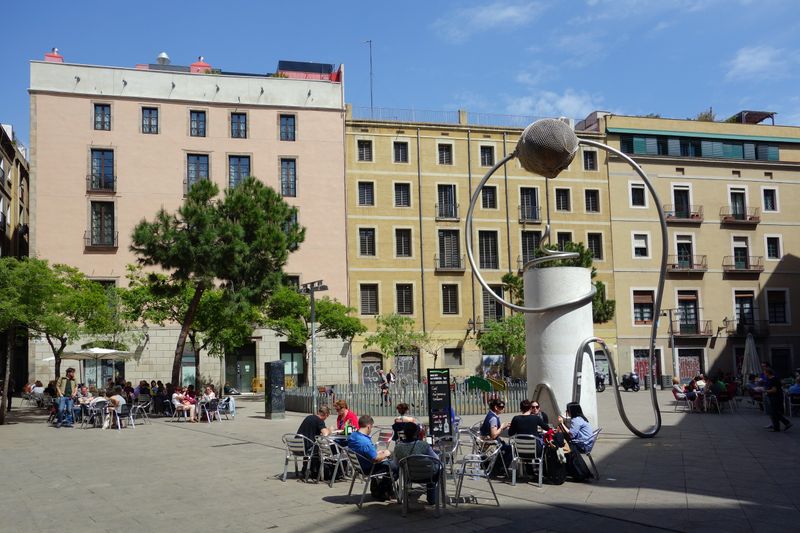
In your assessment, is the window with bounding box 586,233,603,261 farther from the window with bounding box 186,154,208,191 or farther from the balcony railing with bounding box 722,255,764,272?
the window with bounding box 186,154,208,191

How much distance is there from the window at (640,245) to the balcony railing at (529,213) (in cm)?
594

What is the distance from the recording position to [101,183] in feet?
125

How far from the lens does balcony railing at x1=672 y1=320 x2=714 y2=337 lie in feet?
147

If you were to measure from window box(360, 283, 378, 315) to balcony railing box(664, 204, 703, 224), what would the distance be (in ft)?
58.3

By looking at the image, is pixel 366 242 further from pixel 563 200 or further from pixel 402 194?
pixel 563 200

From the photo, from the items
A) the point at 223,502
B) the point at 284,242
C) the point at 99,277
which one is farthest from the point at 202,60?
the point at 223,502

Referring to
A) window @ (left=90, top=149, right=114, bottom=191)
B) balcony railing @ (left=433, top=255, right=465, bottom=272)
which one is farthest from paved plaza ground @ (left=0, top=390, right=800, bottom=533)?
balcony railing @ (left=433, top=255, right=465, bottom=272)

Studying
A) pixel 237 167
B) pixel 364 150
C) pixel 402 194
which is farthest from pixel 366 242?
pixel 237 167

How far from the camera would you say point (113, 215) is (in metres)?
38.3

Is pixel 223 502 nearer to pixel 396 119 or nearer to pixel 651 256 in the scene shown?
pixel 396 119

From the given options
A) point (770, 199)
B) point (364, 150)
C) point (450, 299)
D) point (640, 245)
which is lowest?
point (450, 299)

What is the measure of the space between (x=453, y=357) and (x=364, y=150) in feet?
39.7

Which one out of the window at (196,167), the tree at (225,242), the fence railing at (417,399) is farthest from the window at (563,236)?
the tree at (225,242)

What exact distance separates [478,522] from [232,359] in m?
32.5
